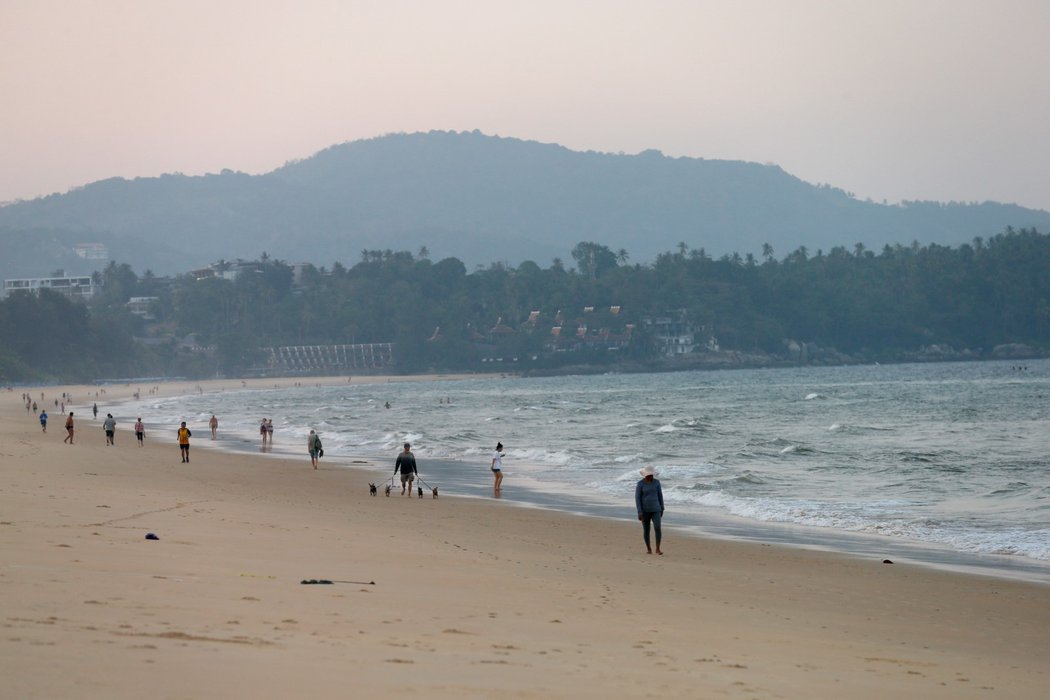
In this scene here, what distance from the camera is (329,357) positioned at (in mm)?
189750

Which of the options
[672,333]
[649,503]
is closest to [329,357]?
[672,333]

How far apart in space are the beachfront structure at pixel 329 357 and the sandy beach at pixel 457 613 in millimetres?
168935

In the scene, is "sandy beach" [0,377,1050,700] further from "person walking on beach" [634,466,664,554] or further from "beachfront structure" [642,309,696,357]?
"beachfront structure" [642,309,696,357]

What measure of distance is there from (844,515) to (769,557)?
223 inches

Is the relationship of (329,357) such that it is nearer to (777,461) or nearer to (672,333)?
(672,333)

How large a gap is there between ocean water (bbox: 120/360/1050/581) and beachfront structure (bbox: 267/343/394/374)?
117130 mm

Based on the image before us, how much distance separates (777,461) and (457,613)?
2400cm

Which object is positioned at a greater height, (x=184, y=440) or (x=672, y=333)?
(x=672, y=333)

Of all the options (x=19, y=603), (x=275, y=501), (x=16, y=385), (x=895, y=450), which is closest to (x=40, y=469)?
(x=275, y=501)

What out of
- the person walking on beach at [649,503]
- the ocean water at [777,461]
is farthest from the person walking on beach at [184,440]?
the person walking on beach at [649,503]

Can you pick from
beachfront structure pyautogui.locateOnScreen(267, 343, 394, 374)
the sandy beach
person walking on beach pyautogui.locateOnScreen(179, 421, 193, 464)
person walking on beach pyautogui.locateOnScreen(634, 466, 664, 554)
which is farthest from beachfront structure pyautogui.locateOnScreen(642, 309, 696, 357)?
person walking on beach pyautogui.locateOnScreen(634, 466, 664, 554)

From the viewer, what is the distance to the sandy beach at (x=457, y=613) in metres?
6.96

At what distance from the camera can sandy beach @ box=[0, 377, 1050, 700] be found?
696cm

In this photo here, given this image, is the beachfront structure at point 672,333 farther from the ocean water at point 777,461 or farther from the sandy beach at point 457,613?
the sandy beach at point 457,613
